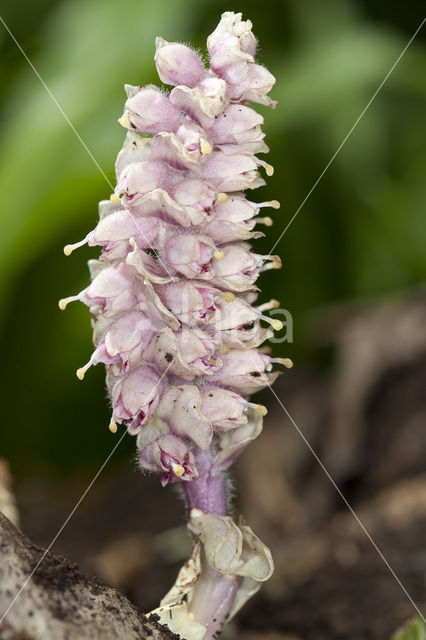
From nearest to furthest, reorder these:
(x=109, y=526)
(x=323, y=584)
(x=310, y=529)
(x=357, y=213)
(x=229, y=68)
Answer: (x=229, y=68) → (x=323, y=584) → (x=310, y=529) → (x=109, y=526) → (x=357, y=213)

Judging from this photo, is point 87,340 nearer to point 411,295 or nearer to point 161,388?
point 411,295

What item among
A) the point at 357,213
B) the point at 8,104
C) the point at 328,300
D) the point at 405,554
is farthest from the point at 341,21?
the point at 405,554

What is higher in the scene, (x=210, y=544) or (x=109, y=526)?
(x=210, y=544)

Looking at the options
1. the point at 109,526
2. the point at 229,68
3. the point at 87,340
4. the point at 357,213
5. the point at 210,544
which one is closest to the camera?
the point at 229,68

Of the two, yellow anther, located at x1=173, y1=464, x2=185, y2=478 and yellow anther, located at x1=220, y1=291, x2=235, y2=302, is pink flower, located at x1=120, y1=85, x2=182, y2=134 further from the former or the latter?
yellow anther, located at x1=173, y1=464, x2=185, y2=478

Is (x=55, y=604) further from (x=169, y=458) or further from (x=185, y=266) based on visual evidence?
(x=185, y=266)

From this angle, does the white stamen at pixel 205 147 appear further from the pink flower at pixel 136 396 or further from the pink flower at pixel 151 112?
the pink flower at pixel 136 396

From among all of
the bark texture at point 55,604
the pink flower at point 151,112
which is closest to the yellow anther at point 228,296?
the pink flower at point 151,112
